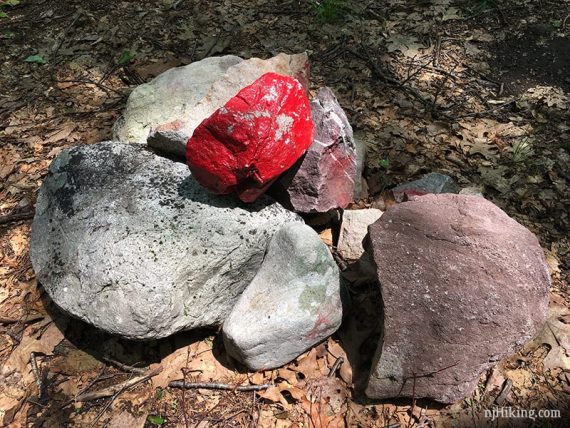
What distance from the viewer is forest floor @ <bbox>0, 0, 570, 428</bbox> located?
105 inches

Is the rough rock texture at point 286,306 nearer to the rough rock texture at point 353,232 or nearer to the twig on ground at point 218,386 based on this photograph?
the twig on ground at point 218,386

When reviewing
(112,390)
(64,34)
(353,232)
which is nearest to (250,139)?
(353,232)

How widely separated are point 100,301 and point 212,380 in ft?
2.42

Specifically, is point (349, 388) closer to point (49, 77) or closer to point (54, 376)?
point (54, 376)

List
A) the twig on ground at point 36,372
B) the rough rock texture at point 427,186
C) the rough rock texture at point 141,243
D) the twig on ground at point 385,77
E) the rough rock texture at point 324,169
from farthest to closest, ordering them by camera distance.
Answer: the twig on ground at point 385,77
the rough rock texture at point 427,186
the rough rock texture at point 324,169
the twig on ground at point 36,372
the rough rock texture at point 141,243

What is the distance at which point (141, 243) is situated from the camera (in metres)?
2.66

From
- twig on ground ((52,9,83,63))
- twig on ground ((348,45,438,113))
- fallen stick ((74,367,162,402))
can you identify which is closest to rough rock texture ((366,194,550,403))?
fallen stick ((74,367,162,402))

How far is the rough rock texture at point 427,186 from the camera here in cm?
338

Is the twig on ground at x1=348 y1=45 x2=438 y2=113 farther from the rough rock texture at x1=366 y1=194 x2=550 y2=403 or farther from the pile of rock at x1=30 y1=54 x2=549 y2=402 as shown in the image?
the rough rock texture at x1=366 y1=194 x2=550 y2=403

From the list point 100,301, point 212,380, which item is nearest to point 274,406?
Result: point 212,380

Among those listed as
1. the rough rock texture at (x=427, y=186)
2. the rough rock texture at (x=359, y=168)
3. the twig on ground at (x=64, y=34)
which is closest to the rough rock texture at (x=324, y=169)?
the rough rock texture at (x=359, y=168)

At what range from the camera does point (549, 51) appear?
4668mm

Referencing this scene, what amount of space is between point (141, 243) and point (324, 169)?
1.12 metres

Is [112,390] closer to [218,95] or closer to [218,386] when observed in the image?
[218,386]
